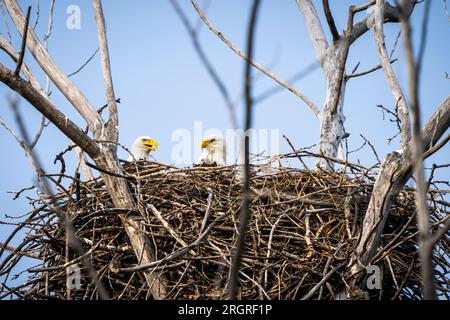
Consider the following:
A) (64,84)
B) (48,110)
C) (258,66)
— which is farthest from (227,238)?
(258,66)

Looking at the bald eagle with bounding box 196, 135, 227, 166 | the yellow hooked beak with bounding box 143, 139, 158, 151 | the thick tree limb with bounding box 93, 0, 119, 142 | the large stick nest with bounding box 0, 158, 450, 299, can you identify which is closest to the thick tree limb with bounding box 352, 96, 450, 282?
the large stick nest with bounding box 0, 158, 450, 299

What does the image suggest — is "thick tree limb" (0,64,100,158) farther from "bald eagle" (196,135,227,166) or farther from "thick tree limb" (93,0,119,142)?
"bald eagle" (196,135,227,166)

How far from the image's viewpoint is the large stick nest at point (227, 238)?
457 centimetres

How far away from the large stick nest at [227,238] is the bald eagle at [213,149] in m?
2.28

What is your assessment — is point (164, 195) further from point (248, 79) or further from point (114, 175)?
point (248, 79)

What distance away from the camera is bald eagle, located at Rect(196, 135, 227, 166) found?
788cm

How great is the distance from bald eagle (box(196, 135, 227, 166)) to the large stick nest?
2.28 meters

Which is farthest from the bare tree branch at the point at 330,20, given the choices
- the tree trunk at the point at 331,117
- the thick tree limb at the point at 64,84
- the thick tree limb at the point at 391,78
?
the thick tree limb at the point at 64,84

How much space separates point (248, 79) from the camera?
1.62m

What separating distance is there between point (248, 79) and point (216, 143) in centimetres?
640
